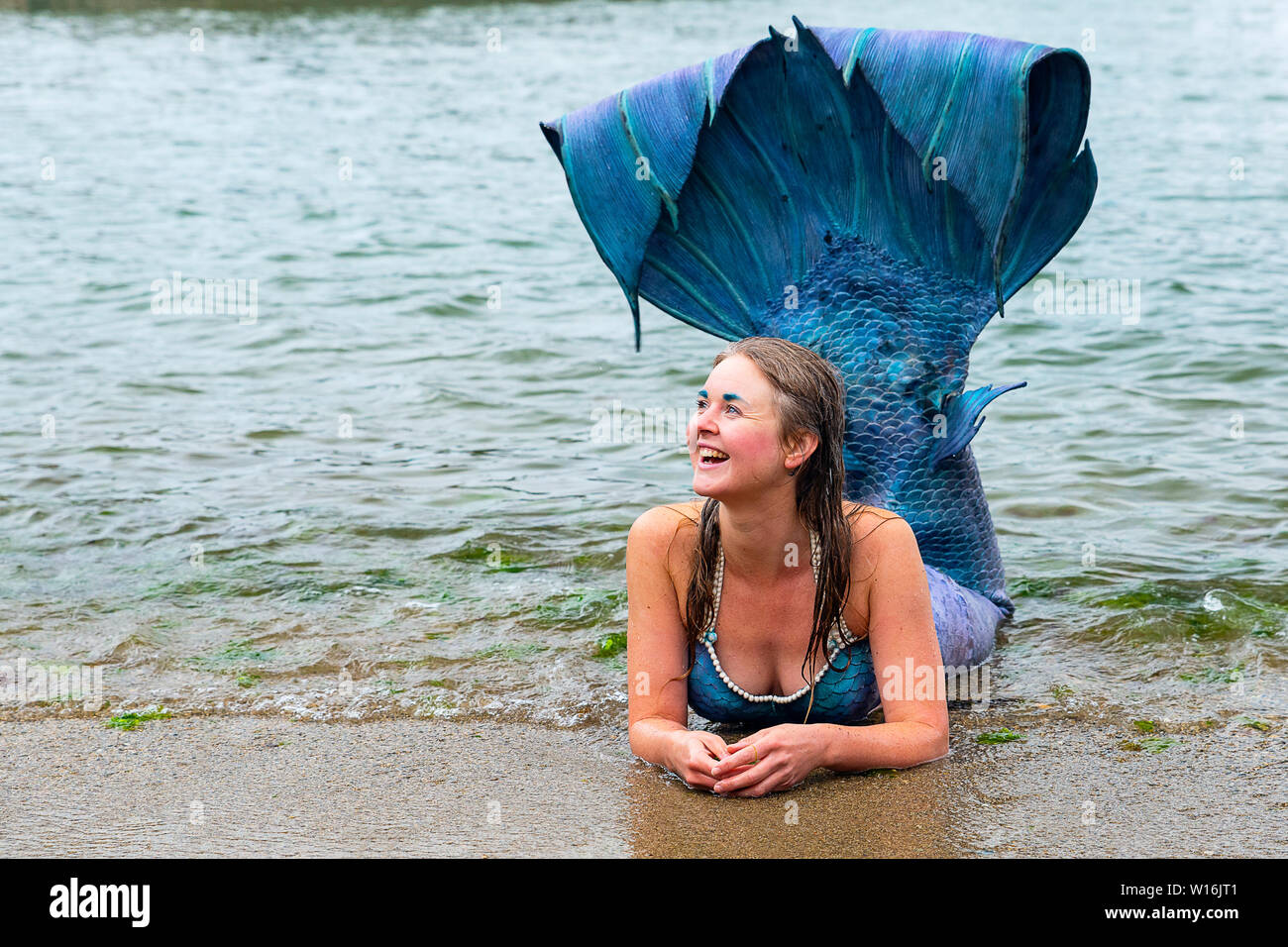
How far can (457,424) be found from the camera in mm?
7129

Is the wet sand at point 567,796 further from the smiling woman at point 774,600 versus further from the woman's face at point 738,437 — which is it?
the woman's face at point 738,437

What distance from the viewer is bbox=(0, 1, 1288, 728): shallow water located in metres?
4.31

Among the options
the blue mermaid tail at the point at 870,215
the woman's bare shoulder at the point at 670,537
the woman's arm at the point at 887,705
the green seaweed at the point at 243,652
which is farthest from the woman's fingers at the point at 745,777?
the green seaweed at the point at 243,652

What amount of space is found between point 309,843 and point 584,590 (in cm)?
201

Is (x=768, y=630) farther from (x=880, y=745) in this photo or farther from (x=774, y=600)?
(x=880, y=745)

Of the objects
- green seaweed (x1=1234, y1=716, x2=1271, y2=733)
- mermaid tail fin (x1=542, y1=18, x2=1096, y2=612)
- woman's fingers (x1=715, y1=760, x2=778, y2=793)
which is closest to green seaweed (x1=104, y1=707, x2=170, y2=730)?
woman's fingers (x1=715, y1=760, x2=778, y2=793)

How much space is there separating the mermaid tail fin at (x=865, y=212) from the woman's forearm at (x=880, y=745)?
93 cm

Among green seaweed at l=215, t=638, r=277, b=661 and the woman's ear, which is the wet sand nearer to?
green seaweed at l=215, t=638, r=277, b=661

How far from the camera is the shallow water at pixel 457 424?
4312 millimetres

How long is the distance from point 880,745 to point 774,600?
0.40 m

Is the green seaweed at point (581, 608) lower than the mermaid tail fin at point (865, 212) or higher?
lower

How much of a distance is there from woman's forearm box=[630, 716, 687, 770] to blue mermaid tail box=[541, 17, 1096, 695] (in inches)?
37.0

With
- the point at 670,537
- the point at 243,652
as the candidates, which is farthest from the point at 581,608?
the point at 670,537
